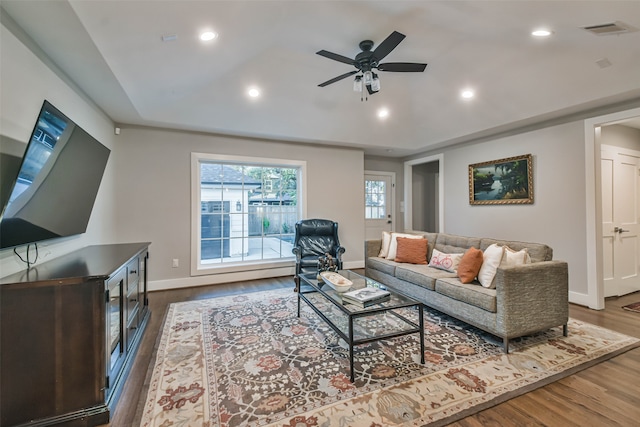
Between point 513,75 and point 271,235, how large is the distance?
4148 mm

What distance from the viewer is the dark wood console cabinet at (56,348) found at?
57.9 inches

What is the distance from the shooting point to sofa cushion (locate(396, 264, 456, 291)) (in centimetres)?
303

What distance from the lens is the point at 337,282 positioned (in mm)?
2504

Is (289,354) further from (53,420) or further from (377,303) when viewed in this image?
(53,420)

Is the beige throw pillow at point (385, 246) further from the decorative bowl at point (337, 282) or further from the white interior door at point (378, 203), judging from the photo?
the white interior door at point (378, 203)

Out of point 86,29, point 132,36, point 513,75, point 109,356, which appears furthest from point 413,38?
point 109,356

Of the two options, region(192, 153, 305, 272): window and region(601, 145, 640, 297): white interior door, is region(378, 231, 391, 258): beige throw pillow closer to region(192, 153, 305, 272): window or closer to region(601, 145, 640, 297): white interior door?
region(192, 153, 305, 272): window

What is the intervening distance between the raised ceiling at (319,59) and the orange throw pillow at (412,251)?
6.92ft

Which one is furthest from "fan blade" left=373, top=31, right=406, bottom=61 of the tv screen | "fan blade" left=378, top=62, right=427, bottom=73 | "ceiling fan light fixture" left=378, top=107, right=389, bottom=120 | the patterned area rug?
the patterned area rug

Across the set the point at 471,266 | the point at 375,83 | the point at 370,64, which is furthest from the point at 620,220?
the point at 370,64

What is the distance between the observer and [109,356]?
1700 mm

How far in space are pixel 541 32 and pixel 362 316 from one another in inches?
120

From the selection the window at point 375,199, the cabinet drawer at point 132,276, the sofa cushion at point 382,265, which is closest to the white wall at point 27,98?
the cabinet drawer at point 132,276

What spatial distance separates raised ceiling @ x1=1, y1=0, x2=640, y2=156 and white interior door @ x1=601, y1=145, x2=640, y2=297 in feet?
4.08
